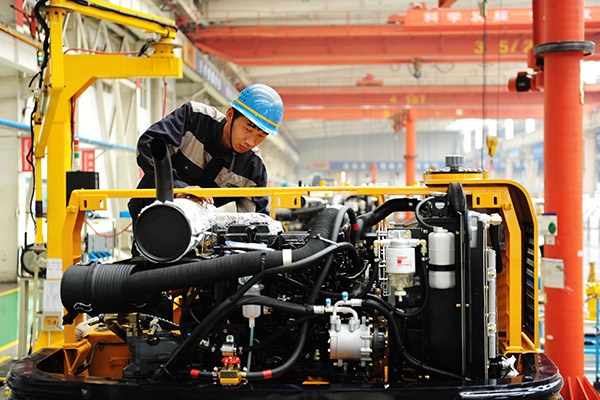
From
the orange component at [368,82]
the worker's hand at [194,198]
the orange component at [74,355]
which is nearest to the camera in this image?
the worker's hand at [194,198]

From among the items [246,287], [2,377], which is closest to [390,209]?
[246,287]

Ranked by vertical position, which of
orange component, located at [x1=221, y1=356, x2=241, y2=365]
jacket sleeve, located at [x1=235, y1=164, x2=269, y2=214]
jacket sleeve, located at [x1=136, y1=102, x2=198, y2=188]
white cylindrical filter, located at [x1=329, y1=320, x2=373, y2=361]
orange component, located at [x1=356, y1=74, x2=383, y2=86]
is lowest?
orange component, located at [x1=221, y1=356, x2=241, y2=365]

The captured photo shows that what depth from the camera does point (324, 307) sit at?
237 centimetres

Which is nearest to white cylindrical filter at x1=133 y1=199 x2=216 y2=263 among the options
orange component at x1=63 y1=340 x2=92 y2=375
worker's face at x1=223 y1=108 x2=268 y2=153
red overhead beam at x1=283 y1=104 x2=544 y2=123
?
orange component at x1=63 y1=340 x2=92 y2=375

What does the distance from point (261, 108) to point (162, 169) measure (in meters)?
0.99

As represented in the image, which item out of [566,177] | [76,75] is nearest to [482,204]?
[566,177]

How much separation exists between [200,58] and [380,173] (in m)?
25.1

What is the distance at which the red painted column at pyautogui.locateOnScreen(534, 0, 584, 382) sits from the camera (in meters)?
4.72

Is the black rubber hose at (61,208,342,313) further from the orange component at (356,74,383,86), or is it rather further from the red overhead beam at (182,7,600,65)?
the orange component at (356,74,383,86)

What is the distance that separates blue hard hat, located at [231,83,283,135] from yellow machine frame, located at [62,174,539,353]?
2.23ft

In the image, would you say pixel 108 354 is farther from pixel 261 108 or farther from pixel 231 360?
pixel 261 108

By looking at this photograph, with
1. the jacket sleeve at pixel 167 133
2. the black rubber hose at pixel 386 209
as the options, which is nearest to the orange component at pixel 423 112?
the jacket sleeve at pixel 167 133

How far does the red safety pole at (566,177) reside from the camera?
4703 mm

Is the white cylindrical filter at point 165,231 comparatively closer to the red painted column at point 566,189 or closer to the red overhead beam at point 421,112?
the red painted column at point 566,189
